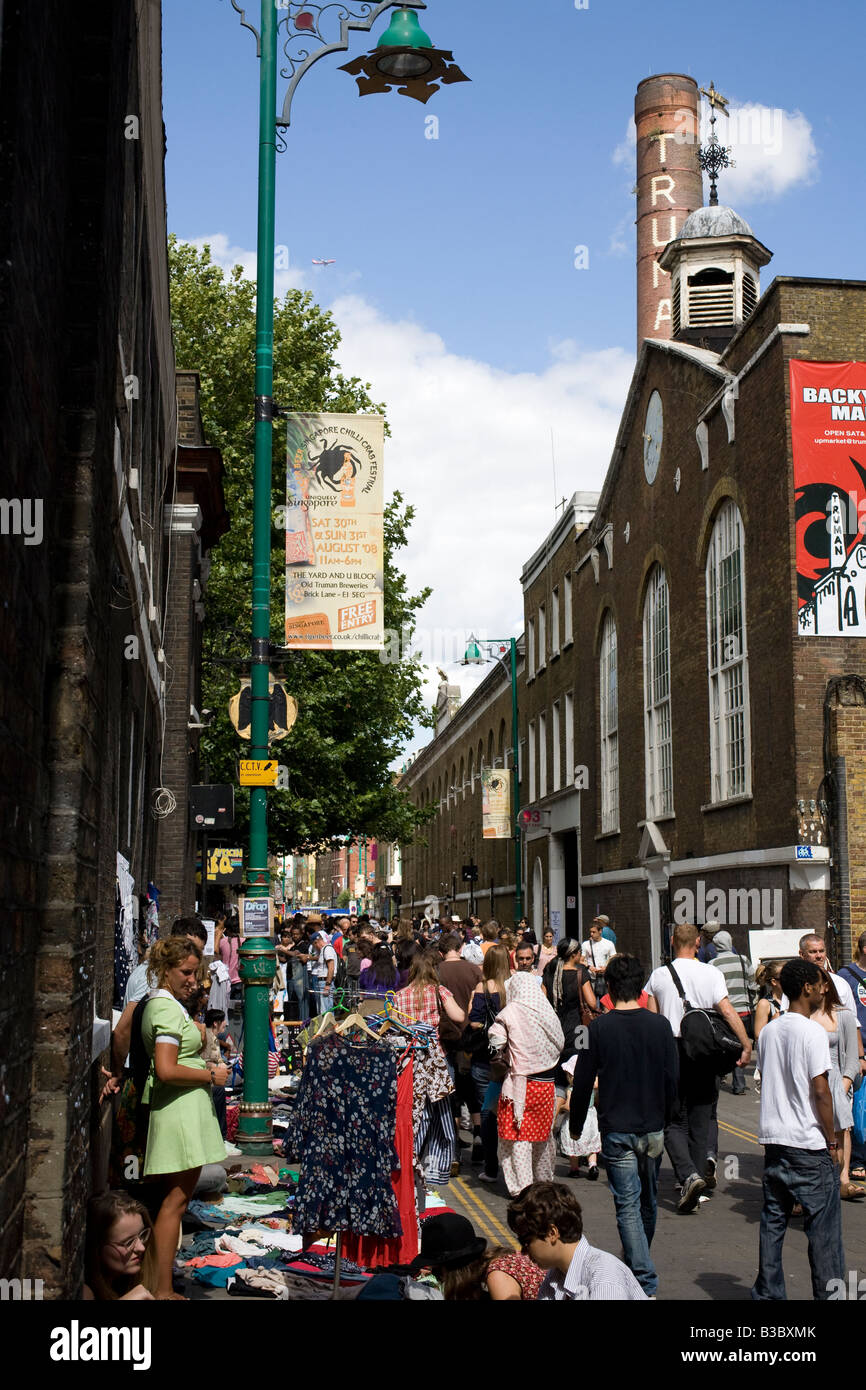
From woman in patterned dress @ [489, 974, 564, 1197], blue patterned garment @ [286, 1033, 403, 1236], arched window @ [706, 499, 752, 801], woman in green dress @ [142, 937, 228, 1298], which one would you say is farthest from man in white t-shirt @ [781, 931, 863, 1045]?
arched window @ [706, 499, 752, 801]

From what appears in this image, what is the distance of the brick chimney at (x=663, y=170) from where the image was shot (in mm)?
57250

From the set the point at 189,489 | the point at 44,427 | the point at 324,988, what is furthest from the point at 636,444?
the point at 44,427

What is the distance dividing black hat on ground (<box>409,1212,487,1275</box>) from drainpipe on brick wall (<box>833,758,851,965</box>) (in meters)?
14.3

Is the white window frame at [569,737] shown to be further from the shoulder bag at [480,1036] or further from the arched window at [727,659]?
the shoulder bag at [480,1036]

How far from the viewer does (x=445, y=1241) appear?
5.74 metres

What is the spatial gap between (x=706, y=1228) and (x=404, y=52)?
892 centimetres

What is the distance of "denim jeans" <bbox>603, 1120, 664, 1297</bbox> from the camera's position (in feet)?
22.7

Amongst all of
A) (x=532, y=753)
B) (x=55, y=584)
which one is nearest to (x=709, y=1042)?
(x=55, y=584)

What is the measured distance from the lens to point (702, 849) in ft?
82.7

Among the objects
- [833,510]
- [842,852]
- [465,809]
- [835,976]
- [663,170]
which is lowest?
[835,976]

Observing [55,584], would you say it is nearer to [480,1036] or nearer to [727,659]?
[480,1036]

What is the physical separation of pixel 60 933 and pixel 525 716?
43475mm
